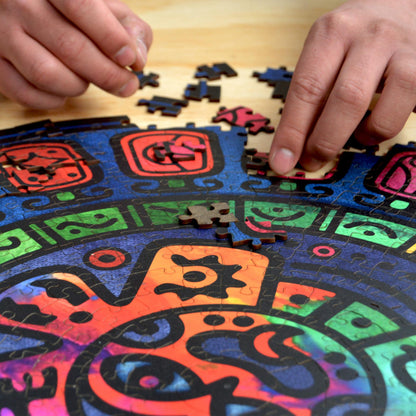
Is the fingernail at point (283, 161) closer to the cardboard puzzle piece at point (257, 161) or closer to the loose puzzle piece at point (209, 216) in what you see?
the cardboard puzzle piece at point (257, 161)

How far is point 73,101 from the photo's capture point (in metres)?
1.97

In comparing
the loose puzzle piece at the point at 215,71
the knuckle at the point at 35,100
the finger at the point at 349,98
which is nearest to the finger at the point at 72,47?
the knuckle at the point at 35,100

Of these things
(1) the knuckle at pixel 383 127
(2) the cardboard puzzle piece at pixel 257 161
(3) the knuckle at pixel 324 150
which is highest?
(1) the knuckle at pixel 383 127

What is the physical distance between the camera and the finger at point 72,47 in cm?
166

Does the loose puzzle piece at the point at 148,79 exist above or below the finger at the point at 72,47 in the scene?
below

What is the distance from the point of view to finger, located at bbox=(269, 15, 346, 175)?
5.05 feet

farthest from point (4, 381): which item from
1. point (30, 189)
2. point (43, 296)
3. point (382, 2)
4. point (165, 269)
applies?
point (382, 2)

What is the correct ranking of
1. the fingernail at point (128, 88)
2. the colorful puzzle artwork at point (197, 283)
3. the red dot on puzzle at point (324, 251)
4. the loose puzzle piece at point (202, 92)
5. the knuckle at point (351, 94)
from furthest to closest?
the loose puzzle piece at point (202, 92)
the fingernail at point (128, 88)
the knuckle at point (351, 94)
the red dot on puzzle at point (324, 251)
the colorful puzzle artwork at point (197, 283)

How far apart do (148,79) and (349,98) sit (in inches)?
33.0

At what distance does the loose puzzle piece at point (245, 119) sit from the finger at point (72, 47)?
34 cm

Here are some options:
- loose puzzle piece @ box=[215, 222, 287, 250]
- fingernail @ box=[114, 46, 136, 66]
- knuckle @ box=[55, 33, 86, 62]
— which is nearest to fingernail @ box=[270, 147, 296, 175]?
loose puzzle piece @ box=[215, 222, 287, 250]

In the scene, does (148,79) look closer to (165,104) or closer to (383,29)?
(165,104)

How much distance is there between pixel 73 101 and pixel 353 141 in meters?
0.94

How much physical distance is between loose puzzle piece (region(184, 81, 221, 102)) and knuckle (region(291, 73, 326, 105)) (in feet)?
1.51
